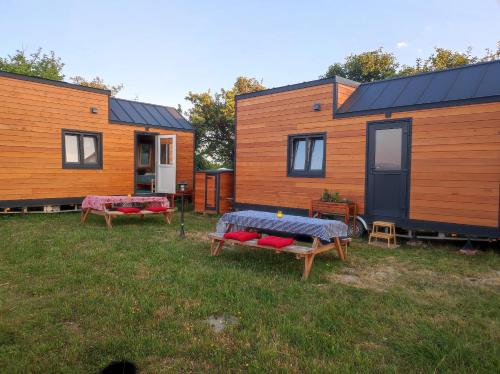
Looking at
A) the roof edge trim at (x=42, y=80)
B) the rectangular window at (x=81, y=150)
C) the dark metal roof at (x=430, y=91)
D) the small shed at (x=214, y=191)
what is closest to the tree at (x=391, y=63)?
the dark metal roof at (x=430, y=91)

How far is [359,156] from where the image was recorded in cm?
897

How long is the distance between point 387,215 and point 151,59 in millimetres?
17711

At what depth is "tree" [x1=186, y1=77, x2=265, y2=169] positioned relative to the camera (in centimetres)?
2036

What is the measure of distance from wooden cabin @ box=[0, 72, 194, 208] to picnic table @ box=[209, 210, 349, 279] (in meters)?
6.97

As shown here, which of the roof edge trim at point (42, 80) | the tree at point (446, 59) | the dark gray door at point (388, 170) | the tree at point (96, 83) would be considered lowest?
the dark gray door at point (388, 170)

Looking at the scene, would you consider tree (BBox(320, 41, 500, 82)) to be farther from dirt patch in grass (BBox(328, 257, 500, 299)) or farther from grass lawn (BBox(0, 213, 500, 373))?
dirt patch in grass (BBox(328, 257, 500, 299))

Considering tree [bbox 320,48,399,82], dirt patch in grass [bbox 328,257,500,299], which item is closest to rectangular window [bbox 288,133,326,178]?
dirt patch in grass [bbox 328,257,500,299]

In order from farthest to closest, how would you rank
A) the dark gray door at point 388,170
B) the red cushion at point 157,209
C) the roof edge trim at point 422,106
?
1. the red cushion at point 157,209
2. the dark gray door at point 388,170
3. the roof edge trim at point 422,106

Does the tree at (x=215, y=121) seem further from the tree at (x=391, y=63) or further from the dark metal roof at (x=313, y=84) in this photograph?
the dark metal roof at (x=313, y=84)

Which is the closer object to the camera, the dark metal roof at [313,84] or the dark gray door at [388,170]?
the dark gray door at [388,170]

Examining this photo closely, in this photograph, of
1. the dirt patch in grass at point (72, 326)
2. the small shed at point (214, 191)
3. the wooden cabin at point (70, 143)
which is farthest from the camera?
the small shed at point (214, 191)

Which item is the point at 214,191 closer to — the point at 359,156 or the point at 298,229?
the point at 359,156

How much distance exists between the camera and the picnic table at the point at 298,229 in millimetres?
5371

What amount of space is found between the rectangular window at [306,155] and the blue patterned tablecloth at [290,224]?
12.1ft
